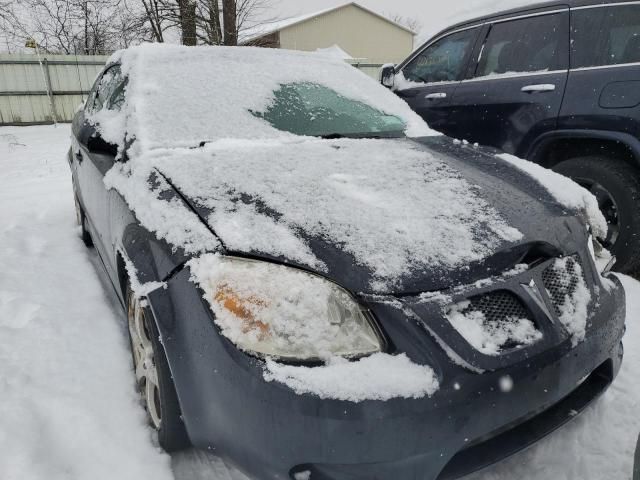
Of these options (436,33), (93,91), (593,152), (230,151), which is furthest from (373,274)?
(436,33)

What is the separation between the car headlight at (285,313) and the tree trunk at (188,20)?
12.2 metres

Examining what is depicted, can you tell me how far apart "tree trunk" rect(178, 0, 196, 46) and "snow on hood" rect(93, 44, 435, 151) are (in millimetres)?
10406

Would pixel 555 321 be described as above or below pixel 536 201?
below

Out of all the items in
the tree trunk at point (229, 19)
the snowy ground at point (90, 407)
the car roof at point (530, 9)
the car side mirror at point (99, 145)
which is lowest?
the snowy ground at point (90, 407)

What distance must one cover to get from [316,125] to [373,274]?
134 centimetres

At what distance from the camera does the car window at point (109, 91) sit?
8.48 ft

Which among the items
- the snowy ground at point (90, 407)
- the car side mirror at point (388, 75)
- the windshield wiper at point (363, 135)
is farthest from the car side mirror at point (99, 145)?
the car side mirror at point (388, 75)

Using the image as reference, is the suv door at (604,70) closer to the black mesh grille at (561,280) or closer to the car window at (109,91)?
the black mesh grille at (561,280)

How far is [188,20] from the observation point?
39.4ft

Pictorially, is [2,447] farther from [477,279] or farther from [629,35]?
[629,35]

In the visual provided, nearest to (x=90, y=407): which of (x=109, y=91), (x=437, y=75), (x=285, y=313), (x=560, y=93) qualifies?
(x=285, y=313)

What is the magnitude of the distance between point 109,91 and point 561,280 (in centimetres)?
280

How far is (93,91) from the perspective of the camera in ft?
12.0

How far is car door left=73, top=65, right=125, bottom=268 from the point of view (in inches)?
88.8
